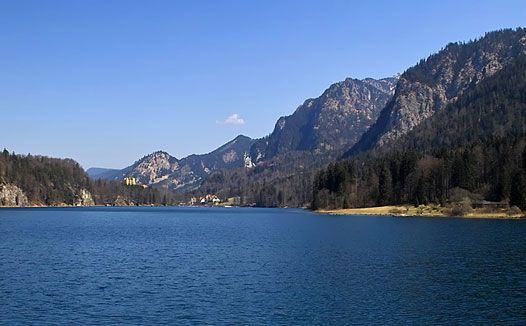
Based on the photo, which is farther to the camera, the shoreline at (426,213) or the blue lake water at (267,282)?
the shoreline at (426,213)

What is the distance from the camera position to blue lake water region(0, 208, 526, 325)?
39.7 m

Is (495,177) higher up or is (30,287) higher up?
(495,177)

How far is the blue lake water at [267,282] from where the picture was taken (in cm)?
3972

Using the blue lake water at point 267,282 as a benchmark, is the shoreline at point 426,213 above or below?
above

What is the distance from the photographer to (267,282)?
53.0 meters

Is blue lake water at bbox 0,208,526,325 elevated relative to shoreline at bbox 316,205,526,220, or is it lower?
lower

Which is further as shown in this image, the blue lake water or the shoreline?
the shoreline

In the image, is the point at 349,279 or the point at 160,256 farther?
the point at 160,256

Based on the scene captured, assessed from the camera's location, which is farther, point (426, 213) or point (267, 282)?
point (426, 213)

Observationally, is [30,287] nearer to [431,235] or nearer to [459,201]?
[431,235]

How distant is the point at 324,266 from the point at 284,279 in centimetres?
1038

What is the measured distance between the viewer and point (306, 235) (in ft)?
360

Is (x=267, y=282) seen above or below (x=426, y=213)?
below

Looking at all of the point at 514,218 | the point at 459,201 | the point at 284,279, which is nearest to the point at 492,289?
the point at 284,279
